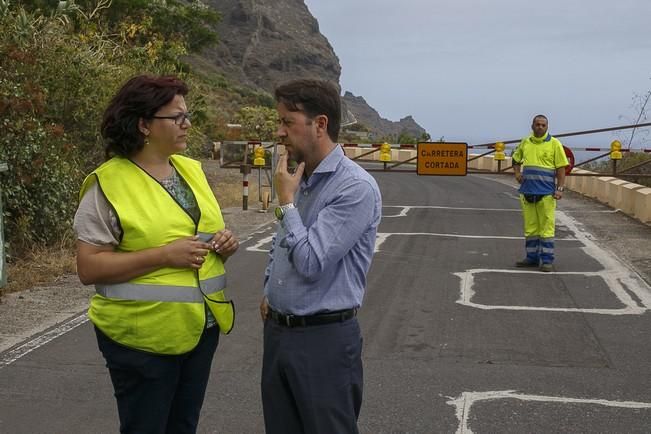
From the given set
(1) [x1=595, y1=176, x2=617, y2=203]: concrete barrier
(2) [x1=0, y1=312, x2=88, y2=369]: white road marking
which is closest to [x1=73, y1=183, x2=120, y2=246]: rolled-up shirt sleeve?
(2) [x1=0, y1=312, x2=88, y2=369]: white road marking

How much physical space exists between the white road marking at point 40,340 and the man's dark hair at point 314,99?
4.19 meters

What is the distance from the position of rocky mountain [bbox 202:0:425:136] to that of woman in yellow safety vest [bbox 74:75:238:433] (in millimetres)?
94972

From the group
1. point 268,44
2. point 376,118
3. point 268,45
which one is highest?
point 268,44

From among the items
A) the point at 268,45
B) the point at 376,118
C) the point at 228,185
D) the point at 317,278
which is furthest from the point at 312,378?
the point at 376,118

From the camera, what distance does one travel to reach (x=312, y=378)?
3643mm

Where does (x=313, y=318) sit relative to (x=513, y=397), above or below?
above

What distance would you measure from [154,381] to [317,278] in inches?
30.9

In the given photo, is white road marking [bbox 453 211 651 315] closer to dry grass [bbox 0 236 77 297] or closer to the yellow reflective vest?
dry grass [bbox 0 236 77 297]

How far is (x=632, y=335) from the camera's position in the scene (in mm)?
8219

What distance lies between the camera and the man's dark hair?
367 centimetres

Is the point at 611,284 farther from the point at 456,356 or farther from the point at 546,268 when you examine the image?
the point at 456,356

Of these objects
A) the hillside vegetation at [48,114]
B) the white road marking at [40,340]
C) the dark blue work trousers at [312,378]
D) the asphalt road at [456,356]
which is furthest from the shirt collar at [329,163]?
the hillside vegetation at [48,114]

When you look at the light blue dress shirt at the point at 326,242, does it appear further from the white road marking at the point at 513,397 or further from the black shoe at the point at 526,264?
the black shoe at the point at 526,264

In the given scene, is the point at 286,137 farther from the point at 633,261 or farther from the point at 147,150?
the point at 633,261
